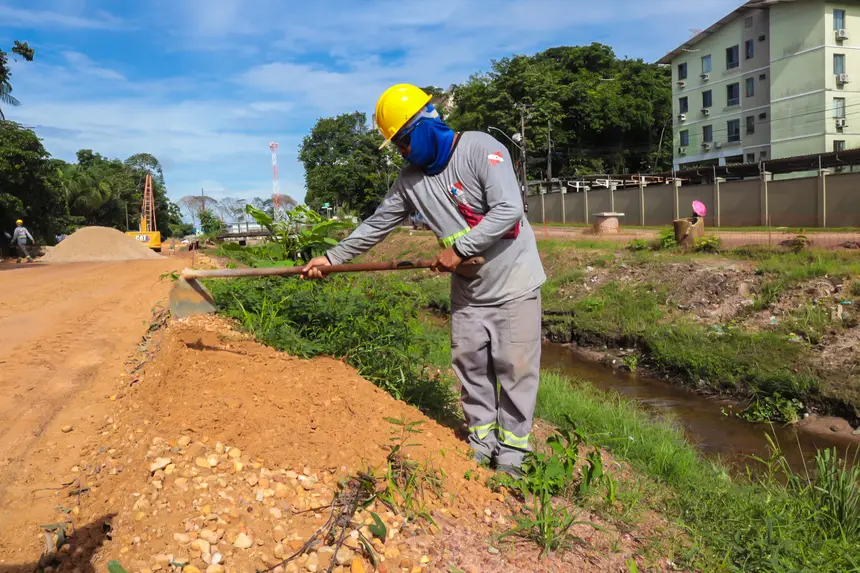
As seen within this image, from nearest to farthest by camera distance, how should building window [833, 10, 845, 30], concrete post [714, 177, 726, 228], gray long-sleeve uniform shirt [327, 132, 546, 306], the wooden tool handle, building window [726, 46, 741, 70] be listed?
gray long-sleeve uniform shirt [327, 132, 546, 306] → the wooden tool handle → concrete post [714, 177, 726, 228] → building window [833, 10, 845, 30] → building window [726, 46, 741, 70]

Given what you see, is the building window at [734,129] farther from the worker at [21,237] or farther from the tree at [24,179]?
the worker at [21,237]

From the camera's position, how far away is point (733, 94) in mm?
38625

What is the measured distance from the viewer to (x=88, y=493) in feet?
9.87

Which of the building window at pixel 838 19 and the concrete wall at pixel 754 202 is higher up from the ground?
the building window at pixel 838 19

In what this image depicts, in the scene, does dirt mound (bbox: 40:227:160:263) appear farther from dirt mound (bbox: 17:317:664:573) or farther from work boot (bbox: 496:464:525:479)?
work boot (bbox: 496:464:525:479)

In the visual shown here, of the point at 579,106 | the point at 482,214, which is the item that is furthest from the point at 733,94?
the point at 482,214

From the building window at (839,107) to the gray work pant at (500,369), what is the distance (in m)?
36.2

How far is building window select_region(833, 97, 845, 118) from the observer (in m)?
33.0

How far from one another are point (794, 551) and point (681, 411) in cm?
559

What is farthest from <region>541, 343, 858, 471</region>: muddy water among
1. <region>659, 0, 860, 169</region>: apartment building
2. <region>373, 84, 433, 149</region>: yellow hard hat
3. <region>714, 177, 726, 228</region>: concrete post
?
<region>659, 0, 860, 169</region>: apartment building

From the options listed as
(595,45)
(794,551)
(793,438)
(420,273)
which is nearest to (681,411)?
(793,438)

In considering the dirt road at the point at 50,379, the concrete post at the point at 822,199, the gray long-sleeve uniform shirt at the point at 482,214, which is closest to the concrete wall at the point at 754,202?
the concrete post at the point at 822,199

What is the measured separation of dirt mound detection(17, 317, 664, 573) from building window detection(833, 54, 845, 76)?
121ft

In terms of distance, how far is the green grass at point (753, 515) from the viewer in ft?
10.5
